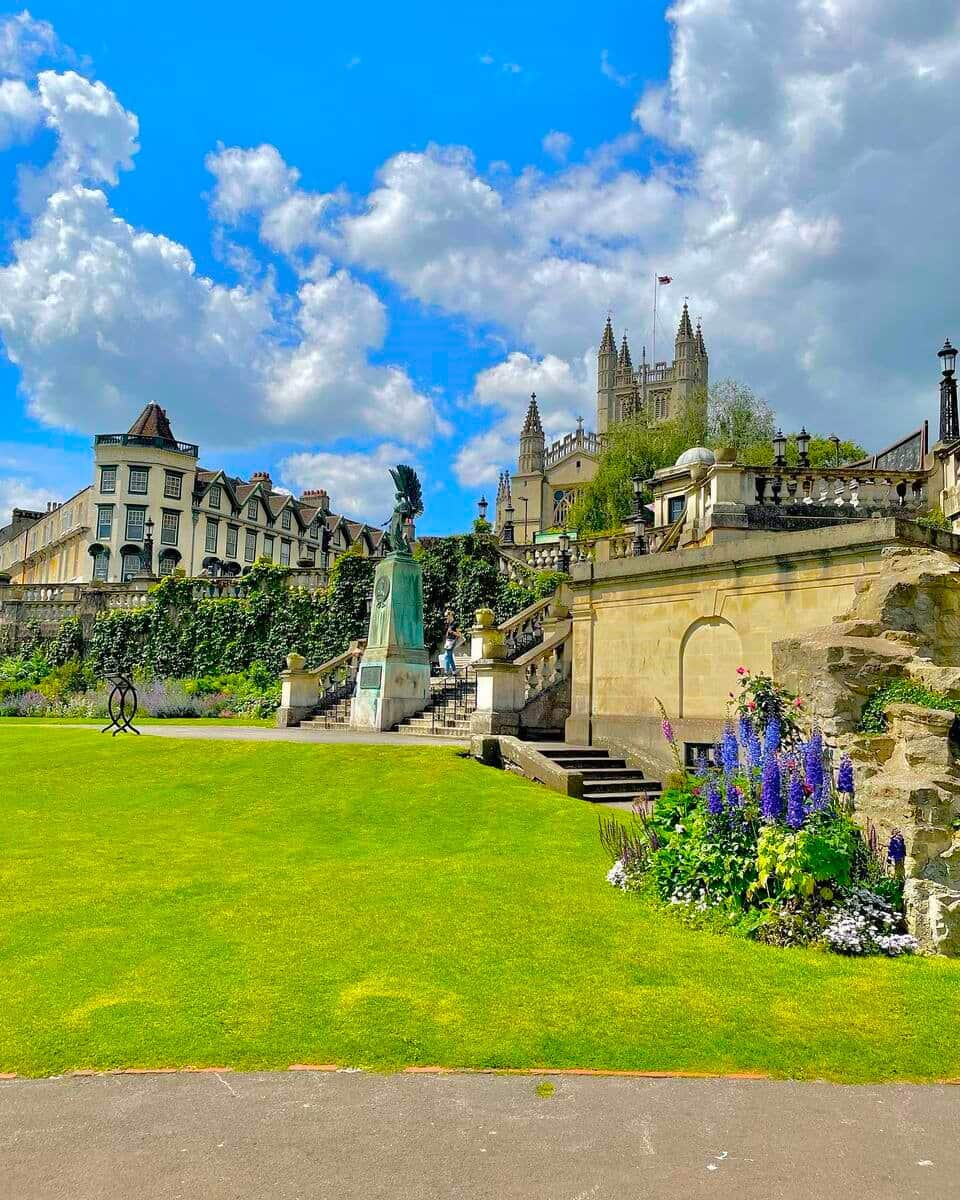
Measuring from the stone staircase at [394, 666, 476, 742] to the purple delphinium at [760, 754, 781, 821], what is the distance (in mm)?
11816

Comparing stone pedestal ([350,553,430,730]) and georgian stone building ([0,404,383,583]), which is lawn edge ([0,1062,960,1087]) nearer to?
stone pedestal ([350,553,430,730])

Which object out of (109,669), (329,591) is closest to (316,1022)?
(329,591)

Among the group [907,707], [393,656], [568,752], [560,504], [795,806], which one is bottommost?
[568,752]

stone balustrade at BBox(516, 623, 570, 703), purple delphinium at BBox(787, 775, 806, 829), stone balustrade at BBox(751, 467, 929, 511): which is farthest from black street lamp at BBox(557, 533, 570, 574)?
purple delphinium at BBox(787, 775, 806, 829)

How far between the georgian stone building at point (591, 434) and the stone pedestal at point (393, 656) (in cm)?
6160

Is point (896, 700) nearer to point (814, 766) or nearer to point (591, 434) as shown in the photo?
point (814, 766)

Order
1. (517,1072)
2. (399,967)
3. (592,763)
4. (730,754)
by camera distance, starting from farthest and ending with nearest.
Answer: (592,763) → (730,754) → (399,967) → (517,1072)

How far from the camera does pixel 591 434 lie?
10656 cm

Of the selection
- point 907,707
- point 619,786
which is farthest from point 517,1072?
point 619,786

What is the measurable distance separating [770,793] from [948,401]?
23.7 meters

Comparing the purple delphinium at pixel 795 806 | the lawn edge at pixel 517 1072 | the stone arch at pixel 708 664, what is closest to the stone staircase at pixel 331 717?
the stone arch at pixel 708 664

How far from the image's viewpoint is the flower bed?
6.70m

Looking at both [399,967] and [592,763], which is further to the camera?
[592,763]

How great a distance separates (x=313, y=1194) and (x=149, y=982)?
8.63 ft
